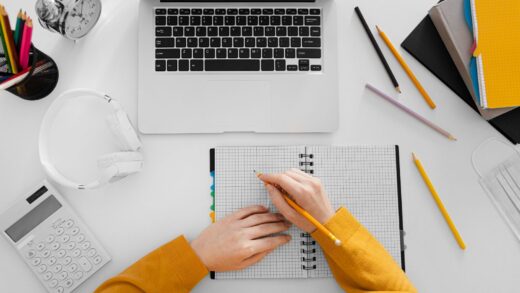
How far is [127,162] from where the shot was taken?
28.5 inches

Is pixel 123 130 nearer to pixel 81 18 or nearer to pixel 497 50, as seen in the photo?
pixel 81 18

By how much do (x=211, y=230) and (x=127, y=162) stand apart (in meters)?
0.20

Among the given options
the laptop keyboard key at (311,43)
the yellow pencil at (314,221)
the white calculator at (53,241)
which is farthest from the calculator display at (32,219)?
the laptop keyboard key at (311,43)

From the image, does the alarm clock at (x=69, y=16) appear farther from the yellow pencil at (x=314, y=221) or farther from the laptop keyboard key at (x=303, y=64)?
the yellow pencil at (x=314, y=221)

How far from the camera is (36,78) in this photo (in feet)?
2.46

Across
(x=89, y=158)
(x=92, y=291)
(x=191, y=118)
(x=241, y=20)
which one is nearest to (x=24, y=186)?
(x=89, y=158)

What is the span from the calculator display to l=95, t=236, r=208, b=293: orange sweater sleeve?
0.18 m

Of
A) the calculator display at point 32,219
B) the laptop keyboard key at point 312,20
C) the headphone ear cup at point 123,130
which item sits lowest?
the calculator display at point 32,219

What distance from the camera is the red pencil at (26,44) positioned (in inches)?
25.6

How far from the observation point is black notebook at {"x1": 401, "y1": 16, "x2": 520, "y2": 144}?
0.79 m

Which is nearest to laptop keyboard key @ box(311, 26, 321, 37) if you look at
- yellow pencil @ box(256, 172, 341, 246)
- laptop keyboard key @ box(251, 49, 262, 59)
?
laptop keyboard key @ box(251, 49, 262, 59)

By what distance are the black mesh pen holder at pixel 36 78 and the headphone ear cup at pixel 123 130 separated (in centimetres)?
16

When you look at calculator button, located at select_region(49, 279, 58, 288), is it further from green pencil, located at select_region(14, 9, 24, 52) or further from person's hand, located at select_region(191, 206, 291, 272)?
green pencil, located at select_region(14, 9, 24, 52)

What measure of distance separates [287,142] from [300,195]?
13 centimetres
